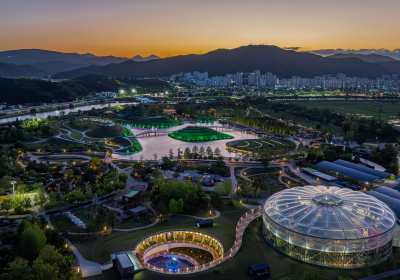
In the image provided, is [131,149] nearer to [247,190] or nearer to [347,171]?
[247,190]

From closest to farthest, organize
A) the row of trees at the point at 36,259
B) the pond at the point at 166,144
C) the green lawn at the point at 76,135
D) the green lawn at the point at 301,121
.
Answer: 1. the row of trees at the point at 36,259
2. the pond at the point at 166,144
3. the green lawn at the point at 76,135
4. the green lawn at the point at 301,121

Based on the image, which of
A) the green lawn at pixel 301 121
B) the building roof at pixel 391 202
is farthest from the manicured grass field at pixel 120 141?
the green lawn at pixel 301 121

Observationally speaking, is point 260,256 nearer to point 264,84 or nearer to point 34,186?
point 34,186

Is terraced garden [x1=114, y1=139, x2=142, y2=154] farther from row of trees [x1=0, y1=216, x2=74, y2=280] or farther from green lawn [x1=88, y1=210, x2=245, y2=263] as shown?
row of trees [x1=0, y1=216, x2=74, y2=280]

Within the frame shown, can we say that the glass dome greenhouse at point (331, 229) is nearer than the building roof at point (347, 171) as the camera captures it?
Yes

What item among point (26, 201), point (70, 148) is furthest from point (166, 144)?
point (26, 201)

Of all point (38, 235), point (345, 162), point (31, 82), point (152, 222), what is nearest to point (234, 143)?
point (345, 162)

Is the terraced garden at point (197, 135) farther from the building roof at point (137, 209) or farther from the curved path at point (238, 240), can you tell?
the curved path at point (238, 240)
